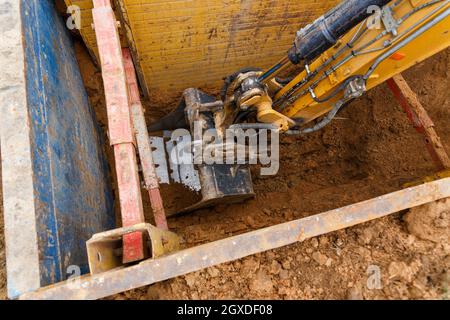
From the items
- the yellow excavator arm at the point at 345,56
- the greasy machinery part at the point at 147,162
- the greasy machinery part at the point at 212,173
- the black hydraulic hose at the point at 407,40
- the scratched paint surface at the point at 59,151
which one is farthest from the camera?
the greasy machinery part at the point at 212,173

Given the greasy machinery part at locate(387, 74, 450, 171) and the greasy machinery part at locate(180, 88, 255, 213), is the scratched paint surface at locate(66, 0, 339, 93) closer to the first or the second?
the greasy machinery part at locate(180, 88, 255, 213)

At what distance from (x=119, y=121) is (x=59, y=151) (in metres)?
0.58

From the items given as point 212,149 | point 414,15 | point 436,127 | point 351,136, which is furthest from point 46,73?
point 436,127

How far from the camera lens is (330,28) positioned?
7.30ft

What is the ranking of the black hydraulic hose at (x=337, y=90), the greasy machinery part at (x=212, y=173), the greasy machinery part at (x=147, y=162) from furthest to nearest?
1. the greasy machinery part at (x=212, y=173)
2. the greasy machinery part at (x=147, y=162)
3. the black hydraulic hose at (x=337, y=90)

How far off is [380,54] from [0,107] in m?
2.38

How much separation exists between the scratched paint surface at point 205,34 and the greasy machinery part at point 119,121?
70 centimetres

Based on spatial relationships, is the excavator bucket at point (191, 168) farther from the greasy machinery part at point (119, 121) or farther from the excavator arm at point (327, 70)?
the greasy machinery part at point (119, 121)

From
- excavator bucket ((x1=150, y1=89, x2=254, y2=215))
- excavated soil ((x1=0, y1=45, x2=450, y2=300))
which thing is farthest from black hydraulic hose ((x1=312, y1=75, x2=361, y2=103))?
excavator bucket ((x1=150, y1=89, x2=254, y2=215))

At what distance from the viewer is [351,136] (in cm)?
413

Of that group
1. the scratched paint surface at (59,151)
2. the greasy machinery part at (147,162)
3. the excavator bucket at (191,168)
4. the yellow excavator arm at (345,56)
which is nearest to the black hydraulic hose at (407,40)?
the yellow excavator arm at (345,56)

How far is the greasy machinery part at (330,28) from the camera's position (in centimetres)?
209

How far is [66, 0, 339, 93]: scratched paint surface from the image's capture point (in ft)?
10.8
